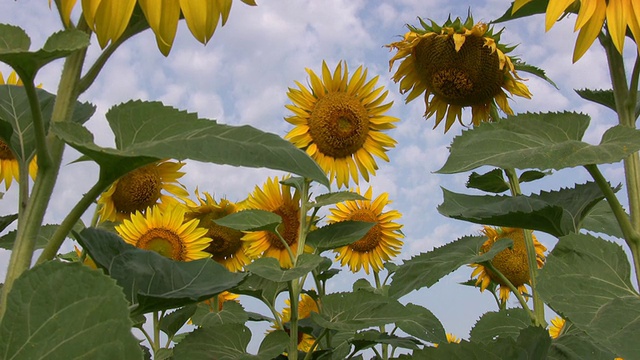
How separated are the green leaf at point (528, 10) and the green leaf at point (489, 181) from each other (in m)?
0.63

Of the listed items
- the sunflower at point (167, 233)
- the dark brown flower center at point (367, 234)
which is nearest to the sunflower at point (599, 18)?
the sunflower at point (167, 233)

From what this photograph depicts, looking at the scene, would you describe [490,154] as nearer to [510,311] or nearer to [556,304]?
[556,304]

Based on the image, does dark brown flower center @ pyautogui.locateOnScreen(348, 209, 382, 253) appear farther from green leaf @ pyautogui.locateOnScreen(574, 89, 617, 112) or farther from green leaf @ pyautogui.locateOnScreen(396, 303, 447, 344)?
green leaf @ pyautogui.locateOnScreen(574, 89, 617, 112)

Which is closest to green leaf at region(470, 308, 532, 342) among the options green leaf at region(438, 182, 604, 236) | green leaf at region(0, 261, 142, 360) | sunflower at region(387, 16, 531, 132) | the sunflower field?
the sunflower field

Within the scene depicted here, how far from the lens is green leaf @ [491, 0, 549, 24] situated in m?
1.39

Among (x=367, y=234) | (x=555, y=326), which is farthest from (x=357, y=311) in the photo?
(x=555, y=326)

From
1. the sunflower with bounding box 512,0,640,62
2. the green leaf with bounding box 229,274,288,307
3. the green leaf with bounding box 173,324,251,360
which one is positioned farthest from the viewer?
the green leaf with bounding box 229,274,288,307

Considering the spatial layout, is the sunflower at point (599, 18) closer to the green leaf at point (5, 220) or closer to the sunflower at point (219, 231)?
the green leaf at point (5, 220)

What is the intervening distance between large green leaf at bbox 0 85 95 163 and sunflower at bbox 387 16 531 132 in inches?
55.4

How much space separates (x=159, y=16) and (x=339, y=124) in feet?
5.96

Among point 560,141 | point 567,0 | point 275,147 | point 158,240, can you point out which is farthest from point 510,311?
point 275,147

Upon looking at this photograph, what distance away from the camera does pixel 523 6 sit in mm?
1402

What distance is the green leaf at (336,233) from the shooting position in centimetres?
206

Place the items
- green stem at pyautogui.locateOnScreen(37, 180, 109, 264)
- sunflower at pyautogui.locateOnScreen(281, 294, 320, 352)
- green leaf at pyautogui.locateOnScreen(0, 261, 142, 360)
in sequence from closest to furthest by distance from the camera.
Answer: green leaf at pyautogui.locateOnScreen(0, 261, 142, 360) < green stem at pyautogui.locateOnScreen(37, 180, 109, 264) < sunflower at pyautogui.locateOnScreen(281, 294, 320, 352)
